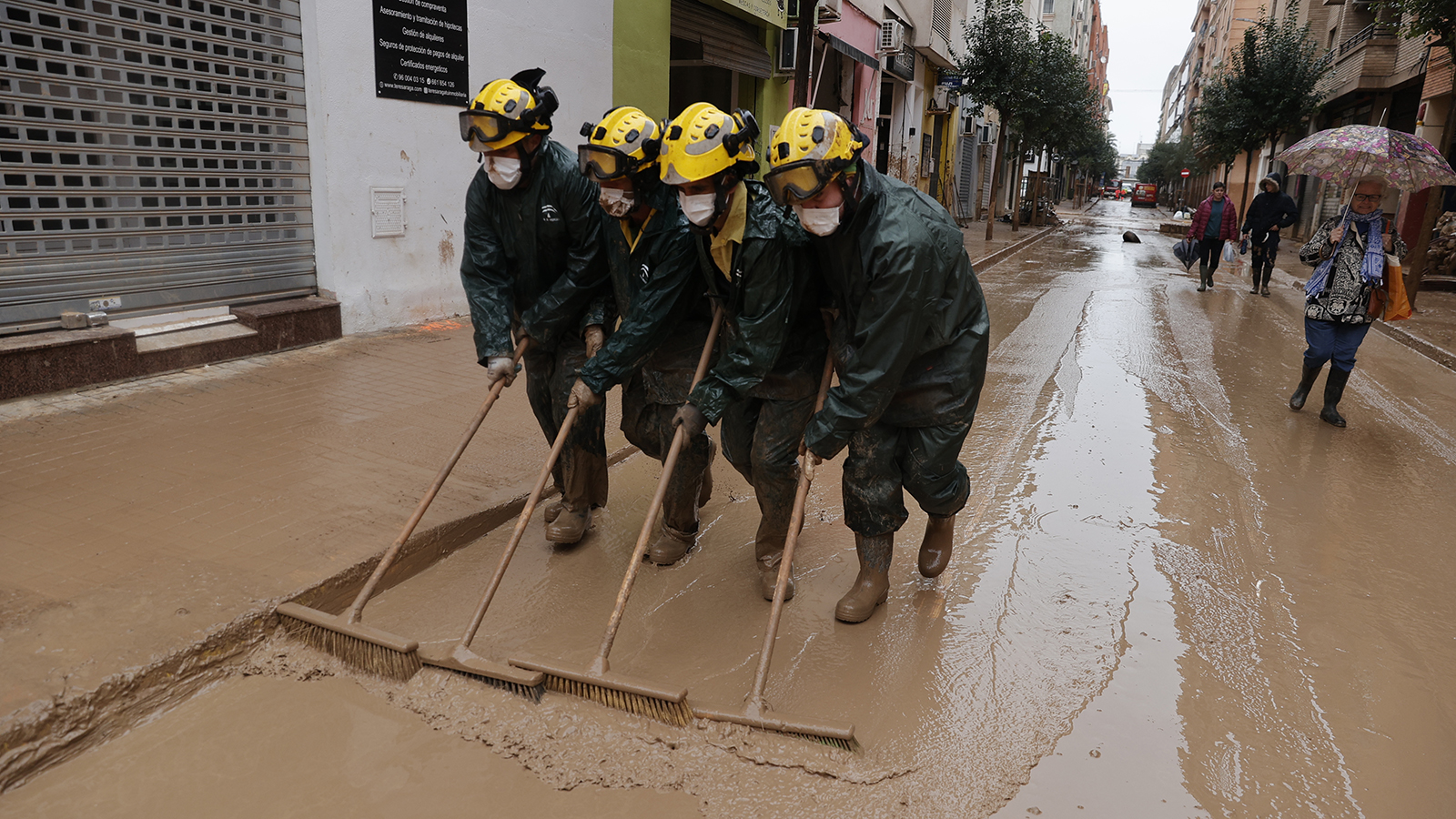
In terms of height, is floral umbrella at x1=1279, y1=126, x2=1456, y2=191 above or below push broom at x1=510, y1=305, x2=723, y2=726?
above

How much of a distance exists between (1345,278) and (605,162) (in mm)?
5423

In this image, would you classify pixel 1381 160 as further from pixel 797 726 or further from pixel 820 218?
pixel 797 726

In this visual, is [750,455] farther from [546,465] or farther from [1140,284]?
[1140,284]

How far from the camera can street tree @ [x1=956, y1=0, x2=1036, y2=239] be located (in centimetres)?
2258

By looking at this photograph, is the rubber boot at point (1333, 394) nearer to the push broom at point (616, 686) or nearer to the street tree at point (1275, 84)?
the push broom at point (616, 686)

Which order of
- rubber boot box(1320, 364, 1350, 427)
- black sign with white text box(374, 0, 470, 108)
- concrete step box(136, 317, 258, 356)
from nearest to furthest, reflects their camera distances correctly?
concrete step box(136, 317, 258, 356), rubber boot box(1320, 364, 1350, 427), black sign with white text box(374, 0, 470, 108)

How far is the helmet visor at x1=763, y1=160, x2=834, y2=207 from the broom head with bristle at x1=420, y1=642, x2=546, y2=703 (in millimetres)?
Answer: 1605

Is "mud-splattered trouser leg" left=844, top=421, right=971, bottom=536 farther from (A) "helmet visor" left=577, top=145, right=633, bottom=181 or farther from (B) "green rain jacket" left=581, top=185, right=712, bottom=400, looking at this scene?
(A) "helmet visor" left=577, top=145, right=633, bottom=181

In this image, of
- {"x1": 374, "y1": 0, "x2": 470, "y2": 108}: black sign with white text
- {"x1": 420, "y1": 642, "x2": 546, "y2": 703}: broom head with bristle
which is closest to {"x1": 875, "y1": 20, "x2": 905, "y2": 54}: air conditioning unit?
{"x1": 374, "y1": 0, "x2": 470, "y2": 108}: black sign with white text

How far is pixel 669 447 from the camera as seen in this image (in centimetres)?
368

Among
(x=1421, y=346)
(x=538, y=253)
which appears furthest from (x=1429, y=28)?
(x=538, y=253)

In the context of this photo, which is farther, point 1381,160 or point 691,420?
point 1381,160

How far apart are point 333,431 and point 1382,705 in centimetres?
470

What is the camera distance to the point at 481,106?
3.33 metres
